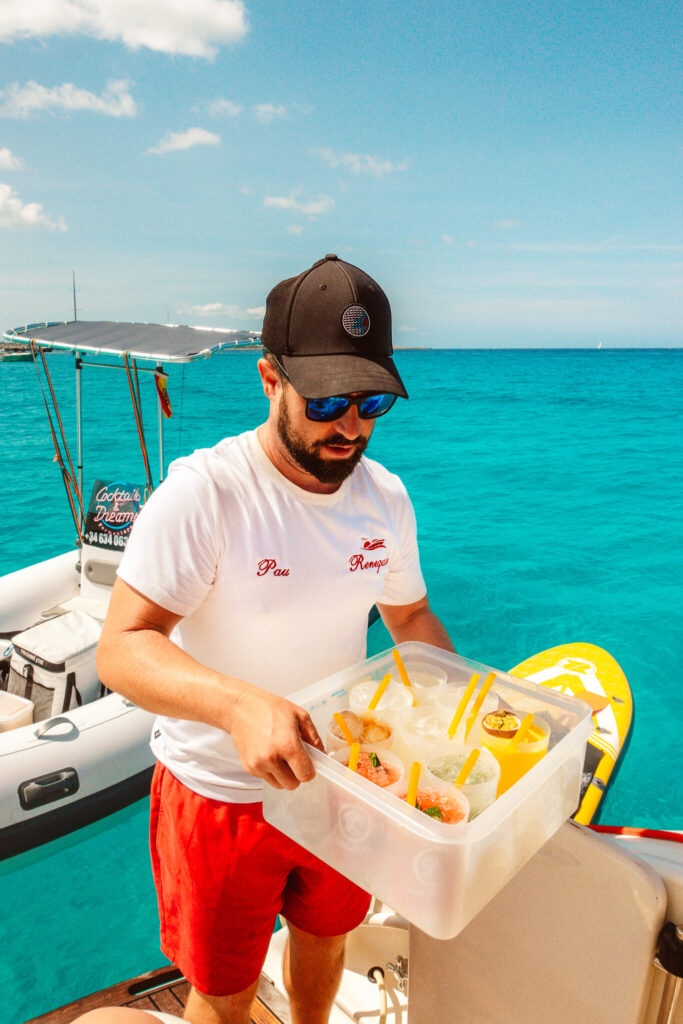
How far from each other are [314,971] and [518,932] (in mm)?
798

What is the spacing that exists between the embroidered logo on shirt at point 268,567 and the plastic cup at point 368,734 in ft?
1.18

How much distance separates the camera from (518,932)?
1.46m

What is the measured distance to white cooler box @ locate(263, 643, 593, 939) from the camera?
105cm

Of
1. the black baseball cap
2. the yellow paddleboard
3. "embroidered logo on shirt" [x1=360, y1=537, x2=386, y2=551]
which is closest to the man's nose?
the black baseball cap

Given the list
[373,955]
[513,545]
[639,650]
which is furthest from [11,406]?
[373,955]

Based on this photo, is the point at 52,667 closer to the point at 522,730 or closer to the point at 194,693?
the point at 194,693

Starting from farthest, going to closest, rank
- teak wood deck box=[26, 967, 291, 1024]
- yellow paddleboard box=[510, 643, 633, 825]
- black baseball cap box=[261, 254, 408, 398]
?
yellow paddleboard box=[510, 643, 633, 825], teak wood deck box=[26, 967, 291, 1024], black baseball cap box=[261, 254, 408, 398]

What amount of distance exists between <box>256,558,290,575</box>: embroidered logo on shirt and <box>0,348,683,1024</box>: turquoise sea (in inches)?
140

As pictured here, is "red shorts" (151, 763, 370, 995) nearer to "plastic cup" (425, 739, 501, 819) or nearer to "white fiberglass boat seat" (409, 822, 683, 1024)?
"white fiberglass boat seat" (409, 822, 683, 1024)

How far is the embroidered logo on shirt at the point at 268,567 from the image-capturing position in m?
1.52

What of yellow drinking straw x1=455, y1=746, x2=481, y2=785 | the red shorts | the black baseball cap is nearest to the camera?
yellow drinking straw x1=455, y1=746, x2=481, y2=785

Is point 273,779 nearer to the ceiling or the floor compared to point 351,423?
nearer to the floor

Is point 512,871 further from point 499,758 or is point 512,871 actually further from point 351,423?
point 351,423

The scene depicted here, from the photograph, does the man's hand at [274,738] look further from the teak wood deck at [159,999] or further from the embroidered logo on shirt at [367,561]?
the teak wood deck at [159,999]
